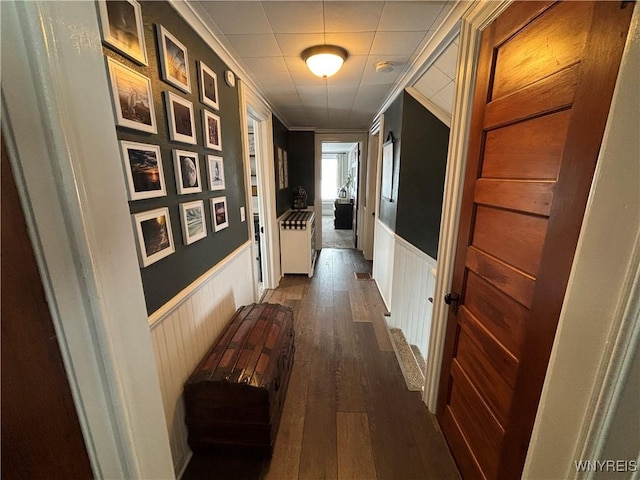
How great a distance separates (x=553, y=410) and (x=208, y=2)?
2.16m

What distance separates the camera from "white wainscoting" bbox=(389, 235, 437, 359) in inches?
82.7

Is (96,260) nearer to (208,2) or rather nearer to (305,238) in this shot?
(208,2)

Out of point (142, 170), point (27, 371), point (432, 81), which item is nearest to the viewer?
point (27, 371)

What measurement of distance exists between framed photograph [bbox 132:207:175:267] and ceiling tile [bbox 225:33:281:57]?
1.24 meters

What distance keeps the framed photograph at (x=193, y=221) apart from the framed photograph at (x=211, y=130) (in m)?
0.39

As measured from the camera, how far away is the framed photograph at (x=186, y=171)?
1.27 m

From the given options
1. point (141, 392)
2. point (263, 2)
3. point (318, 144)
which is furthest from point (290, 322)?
point (318, 144)

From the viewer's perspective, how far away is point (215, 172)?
1670 mm

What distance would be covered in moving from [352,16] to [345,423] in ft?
7.82

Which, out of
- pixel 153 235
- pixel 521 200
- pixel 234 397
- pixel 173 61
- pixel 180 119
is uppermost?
pixel 173 61

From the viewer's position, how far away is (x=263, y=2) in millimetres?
1277

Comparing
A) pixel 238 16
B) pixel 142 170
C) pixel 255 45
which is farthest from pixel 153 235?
pixel 255 45

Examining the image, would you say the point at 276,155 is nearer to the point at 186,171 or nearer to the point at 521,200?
the point at 186,171

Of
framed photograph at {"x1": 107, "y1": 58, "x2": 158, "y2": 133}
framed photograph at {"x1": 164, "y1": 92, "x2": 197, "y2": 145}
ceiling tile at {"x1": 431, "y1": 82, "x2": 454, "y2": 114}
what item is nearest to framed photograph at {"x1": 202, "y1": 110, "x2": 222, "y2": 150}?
framed photograph at {"x1": 164, "y1": 92, "x2": 197, "y2": 145}
